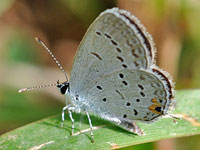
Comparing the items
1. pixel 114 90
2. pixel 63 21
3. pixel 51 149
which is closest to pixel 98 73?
pixel 114 90

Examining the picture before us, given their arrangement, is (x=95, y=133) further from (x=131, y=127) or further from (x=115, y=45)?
(x=115, y=45)

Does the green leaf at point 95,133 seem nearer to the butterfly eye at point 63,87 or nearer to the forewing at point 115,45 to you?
the butterfly eye at point 63,87

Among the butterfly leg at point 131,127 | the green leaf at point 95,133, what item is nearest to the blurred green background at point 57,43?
the green leaf at point 95,133

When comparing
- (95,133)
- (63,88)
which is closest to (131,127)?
(95,133)

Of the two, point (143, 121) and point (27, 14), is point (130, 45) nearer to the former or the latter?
point (143, 121)

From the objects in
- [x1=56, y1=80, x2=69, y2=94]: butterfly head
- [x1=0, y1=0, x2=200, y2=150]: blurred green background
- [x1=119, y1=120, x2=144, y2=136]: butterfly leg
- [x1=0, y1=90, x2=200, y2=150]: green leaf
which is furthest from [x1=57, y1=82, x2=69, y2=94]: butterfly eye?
[x1=0, y1=0, x2=200, y2=150]: blurred green background
